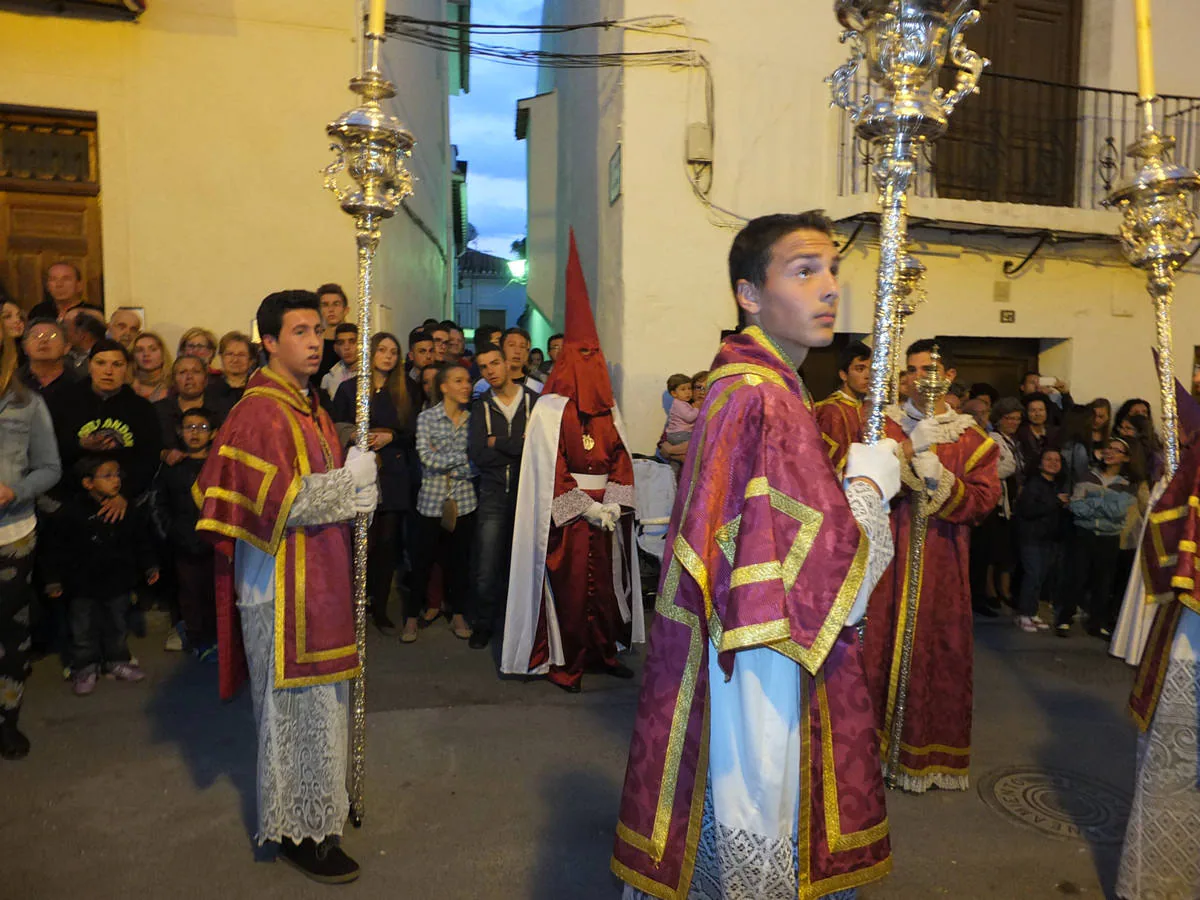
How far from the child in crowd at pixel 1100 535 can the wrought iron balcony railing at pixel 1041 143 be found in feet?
12.4

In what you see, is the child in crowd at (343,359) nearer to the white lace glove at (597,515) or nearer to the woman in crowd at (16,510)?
the white lace glove at (597,515)

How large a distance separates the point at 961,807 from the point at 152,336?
5836 mm

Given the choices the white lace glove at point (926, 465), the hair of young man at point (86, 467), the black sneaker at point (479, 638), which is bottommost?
the black sneaker at point (479, 638)

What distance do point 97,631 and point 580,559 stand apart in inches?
115

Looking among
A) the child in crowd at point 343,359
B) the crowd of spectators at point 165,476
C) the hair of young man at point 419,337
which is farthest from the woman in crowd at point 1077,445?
the child in crowd at point 343,359

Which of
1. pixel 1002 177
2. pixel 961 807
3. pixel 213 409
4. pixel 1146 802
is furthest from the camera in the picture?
pixel 1002 177

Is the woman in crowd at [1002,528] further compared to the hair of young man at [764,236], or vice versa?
the woman in crowd at [1002,528]

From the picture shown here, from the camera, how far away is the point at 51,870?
10.9 feet

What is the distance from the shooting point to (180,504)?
5609 millimetres

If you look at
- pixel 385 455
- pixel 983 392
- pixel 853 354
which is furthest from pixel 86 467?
pixel 983 392

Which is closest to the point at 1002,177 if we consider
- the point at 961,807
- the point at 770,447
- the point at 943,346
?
the point at 943,346

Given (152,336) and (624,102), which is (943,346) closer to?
(624,102)

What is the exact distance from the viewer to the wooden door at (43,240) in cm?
768

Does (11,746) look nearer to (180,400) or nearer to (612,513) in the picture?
(180,400)
